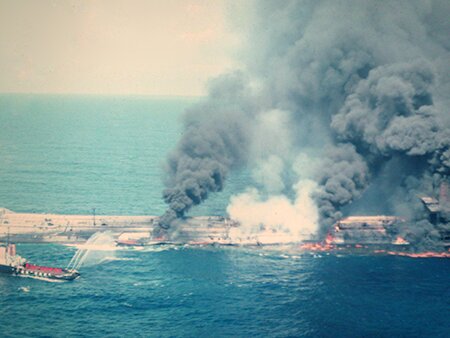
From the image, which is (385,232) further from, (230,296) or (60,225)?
(60,225)

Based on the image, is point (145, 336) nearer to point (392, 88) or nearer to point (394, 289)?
point (394, 289)

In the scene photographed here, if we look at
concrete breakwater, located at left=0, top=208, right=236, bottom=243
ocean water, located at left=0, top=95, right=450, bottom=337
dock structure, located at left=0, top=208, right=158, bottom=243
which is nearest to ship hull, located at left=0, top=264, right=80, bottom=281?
ocean water, located at left=0, top=95, right=450, bottom=337

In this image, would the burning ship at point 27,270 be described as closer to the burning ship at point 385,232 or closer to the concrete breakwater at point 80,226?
the concrete breakwater at point 80,226

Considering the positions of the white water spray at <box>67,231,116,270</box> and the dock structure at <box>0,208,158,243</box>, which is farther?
the dock structure at <box>0,208,158,243</box>

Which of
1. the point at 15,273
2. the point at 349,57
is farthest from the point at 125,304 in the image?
the point at 349,57

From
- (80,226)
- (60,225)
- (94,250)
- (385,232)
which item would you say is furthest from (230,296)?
(60,225)

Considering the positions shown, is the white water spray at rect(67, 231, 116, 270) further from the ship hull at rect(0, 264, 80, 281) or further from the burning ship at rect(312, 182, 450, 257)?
the burning ship at rect(312, 182, 450, 257)

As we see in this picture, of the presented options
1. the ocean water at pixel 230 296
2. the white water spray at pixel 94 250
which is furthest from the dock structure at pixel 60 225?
the ocean water at pixel 230 296
